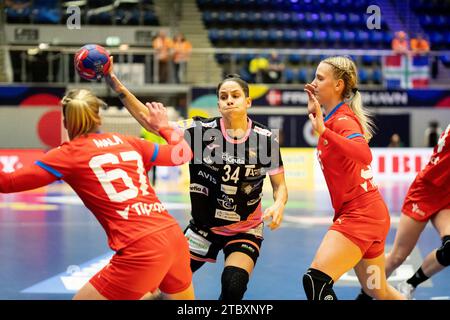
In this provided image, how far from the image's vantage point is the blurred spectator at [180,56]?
18156mm

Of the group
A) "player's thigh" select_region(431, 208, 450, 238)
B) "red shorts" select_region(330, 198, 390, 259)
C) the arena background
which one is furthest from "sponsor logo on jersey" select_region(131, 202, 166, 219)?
the arena background

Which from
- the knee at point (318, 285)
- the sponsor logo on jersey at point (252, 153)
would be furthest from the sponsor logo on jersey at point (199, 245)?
the knee at point (318, 285)

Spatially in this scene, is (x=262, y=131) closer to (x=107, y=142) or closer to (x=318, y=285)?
(x=318, y=285)

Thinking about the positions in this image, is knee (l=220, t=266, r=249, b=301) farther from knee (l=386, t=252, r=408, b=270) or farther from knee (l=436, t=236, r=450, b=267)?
knee (l=436, t=236, r=450, b=267)

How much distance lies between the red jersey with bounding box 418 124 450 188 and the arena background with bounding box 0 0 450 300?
4.45 metres

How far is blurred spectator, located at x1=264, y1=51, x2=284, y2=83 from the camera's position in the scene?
18750mm

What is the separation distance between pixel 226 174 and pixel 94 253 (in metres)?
3.70

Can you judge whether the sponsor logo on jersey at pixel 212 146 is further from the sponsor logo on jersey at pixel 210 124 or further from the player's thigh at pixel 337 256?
the player's thigh at pixel 337 256

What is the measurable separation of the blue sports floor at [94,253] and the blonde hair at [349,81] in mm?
2028

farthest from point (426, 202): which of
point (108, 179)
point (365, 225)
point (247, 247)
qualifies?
point (108, 179)

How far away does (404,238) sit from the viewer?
5.38 meters

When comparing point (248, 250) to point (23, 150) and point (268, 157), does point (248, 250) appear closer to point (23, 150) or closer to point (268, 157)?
point (268, 157)

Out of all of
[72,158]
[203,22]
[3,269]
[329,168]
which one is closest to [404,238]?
[329,168]

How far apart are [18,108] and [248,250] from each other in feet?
46.3
